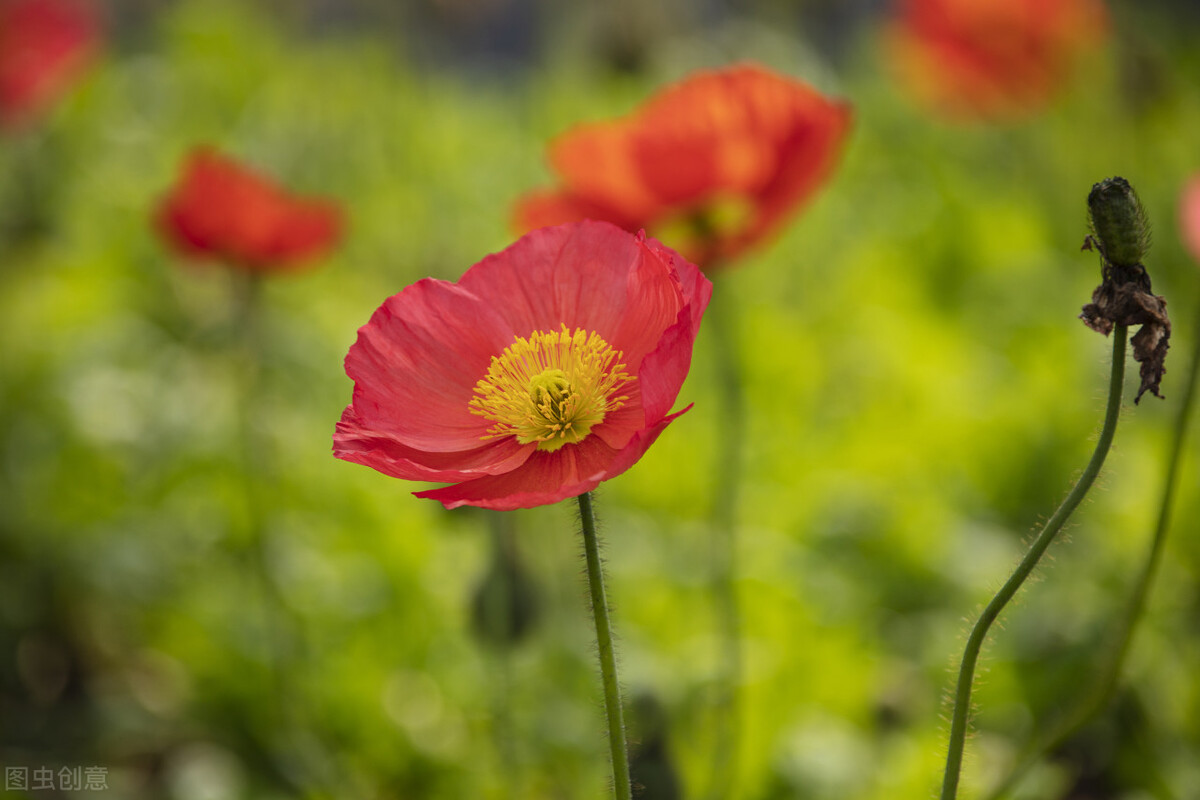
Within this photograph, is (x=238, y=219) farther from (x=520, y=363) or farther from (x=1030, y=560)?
(x=1030, y=560)

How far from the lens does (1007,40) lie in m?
1.74

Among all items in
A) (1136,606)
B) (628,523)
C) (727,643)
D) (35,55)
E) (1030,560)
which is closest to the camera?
(1030,560)

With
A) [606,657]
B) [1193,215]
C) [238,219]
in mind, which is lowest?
[606,657]

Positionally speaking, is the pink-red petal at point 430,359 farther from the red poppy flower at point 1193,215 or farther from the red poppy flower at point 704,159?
the red poppy flower at point 1193,215

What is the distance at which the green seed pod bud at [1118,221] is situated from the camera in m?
0.39

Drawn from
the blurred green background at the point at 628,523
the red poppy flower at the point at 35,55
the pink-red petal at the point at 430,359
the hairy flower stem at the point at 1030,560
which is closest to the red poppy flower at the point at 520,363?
the pink-red petal at the point at 430,359

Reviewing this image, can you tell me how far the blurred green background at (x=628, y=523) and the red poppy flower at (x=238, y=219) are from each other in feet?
0.64

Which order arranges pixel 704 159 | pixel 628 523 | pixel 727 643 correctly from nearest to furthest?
1. pixel 704 159
2. pixel 727 643
3. pixel 628 523

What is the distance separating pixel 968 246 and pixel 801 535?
0.83 m

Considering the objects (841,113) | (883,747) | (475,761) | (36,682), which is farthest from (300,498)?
(841,113)

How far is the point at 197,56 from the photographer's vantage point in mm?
2824

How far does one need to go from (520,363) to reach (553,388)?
0.10 ft

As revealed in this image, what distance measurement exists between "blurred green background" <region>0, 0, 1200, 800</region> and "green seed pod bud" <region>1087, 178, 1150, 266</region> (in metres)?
0.34

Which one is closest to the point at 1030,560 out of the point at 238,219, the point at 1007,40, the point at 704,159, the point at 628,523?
the point at 704,159
